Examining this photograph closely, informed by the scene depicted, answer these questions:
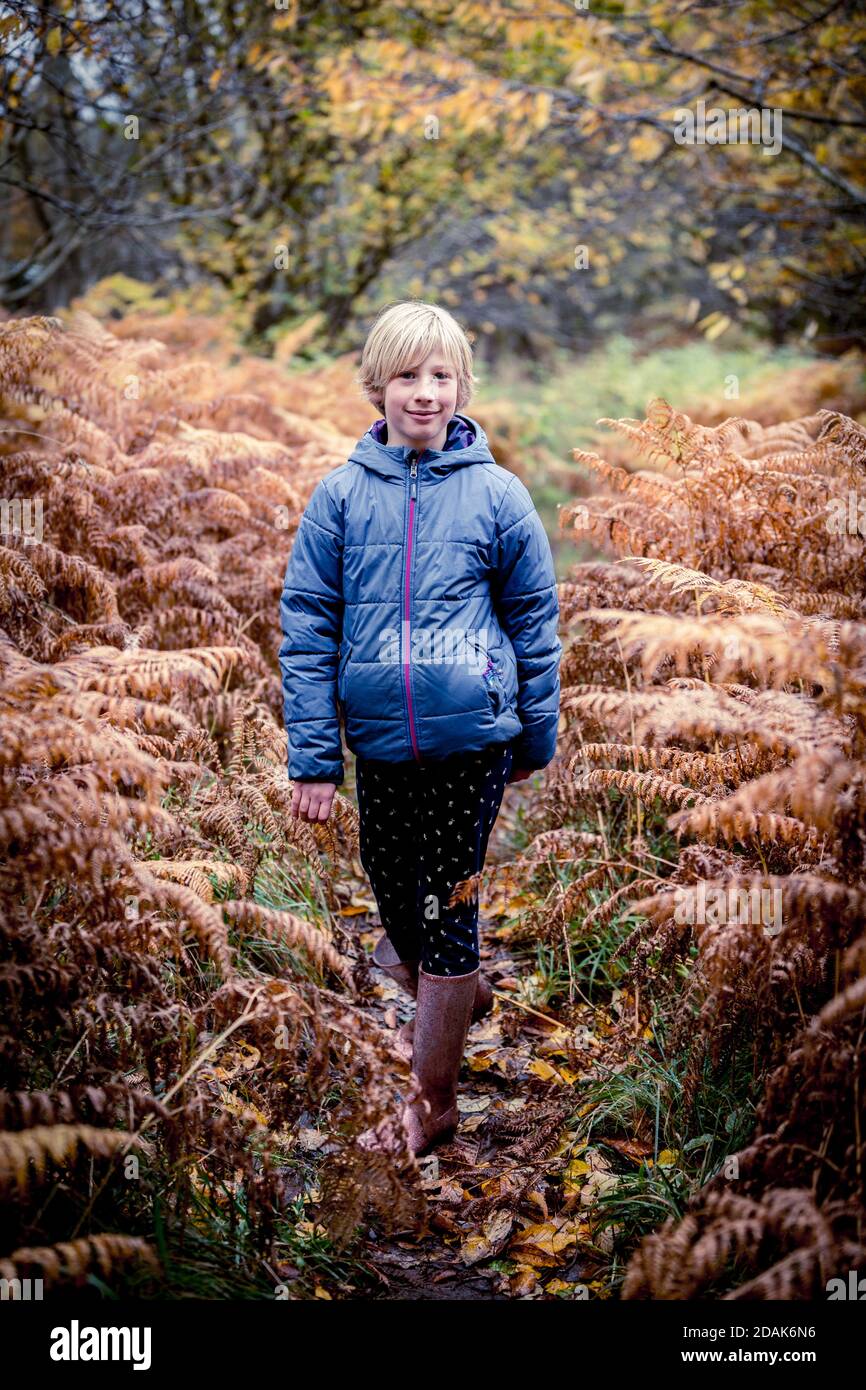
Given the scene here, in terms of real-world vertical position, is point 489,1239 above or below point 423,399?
below

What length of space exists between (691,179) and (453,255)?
10.3 feet

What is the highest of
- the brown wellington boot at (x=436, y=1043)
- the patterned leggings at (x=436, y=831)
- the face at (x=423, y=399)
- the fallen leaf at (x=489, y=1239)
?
the face at (x=423, y=399)

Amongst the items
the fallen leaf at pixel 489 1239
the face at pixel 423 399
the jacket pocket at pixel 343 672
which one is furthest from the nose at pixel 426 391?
the fallen leaf at pixel 489 1239

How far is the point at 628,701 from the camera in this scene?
2.26 meters

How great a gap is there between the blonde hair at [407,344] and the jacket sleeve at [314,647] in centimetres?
36

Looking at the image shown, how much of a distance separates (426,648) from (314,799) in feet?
1.86

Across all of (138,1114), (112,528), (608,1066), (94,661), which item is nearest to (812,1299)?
(608,1066)

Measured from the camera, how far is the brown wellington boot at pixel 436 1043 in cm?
278

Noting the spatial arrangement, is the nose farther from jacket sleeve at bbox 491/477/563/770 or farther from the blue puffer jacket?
jacket sleeve at bbox 491/477/563/770

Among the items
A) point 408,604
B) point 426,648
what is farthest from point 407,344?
point 426,648

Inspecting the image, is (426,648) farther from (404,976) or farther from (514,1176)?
(514,1176)

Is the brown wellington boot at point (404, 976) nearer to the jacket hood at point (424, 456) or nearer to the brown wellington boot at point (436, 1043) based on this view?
the brown wellington boot at point (436, 1043)

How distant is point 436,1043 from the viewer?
2.80m

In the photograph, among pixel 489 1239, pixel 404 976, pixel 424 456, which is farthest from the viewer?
pixel 404 976
